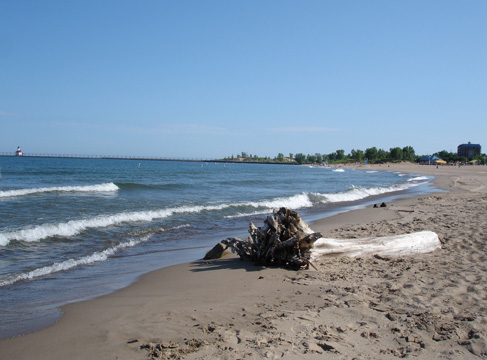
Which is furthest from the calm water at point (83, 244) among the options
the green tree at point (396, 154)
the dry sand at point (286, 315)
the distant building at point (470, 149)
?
the distant building at point (470, 149)

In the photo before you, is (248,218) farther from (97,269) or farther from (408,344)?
(408,344)

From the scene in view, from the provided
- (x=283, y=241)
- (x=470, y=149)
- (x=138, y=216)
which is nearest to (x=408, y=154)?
(x=470, y=149)

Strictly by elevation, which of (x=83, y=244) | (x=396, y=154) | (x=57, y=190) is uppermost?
(x=396, y=154)

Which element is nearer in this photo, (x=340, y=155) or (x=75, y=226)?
(x=75, y=226)

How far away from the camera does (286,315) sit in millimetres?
4082

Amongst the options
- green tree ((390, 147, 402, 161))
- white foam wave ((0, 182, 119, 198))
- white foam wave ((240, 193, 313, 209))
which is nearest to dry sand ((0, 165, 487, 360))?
white foam wave ((240, 193, 313, 209))

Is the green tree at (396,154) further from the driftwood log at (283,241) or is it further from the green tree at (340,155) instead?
the driftwood log at (283,241)

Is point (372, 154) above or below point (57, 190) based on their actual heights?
above

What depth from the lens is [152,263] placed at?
24.1ft

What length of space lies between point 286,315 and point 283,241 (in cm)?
240

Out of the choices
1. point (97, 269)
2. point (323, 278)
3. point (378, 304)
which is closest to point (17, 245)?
point (97, 269)

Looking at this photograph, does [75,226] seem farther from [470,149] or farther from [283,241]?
[470,149]

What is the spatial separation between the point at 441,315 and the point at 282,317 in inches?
69.7

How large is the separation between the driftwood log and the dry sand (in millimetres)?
302
